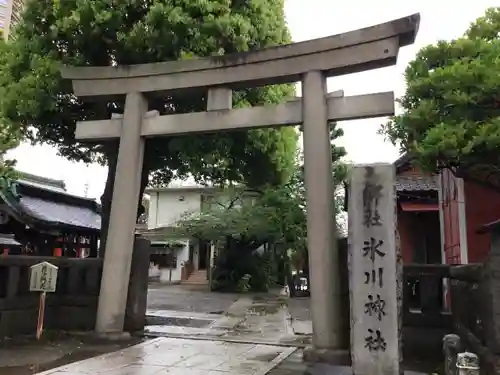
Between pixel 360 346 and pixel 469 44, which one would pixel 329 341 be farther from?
A: pixel 469 44

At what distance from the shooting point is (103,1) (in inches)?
416

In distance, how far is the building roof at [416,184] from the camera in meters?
15.1

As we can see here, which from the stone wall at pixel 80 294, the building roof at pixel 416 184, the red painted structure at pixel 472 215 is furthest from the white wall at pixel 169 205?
the red painted structure at pixel 472 215

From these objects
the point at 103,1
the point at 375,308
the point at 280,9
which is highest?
the point at 280,9

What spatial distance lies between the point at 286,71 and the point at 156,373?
5882 mm

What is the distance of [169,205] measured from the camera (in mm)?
36406

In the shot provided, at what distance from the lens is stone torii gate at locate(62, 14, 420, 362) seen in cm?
836

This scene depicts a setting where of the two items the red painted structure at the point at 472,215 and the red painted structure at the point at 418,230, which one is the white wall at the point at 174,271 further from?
the red painted structure at the point at 472,215

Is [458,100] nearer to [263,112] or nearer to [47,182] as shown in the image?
[263,112]

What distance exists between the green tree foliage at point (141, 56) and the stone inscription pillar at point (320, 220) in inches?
126

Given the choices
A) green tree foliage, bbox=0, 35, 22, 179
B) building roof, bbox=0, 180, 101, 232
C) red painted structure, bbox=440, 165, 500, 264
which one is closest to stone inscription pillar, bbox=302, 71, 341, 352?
red painted structure, bbox=440, 165, 500, 264

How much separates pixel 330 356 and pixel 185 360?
239 centimetres

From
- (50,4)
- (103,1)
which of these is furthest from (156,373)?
(50,4)

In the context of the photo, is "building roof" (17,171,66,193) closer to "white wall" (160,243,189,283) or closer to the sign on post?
"white wall" (160,243,189,283)
